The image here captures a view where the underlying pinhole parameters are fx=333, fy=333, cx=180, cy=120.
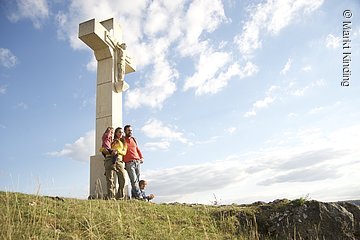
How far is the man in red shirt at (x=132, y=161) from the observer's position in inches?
291

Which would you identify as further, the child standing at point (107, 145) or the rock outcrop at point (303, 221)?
the child standing at point (107, 145)

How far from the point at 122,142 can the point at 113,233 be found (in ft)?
11.3

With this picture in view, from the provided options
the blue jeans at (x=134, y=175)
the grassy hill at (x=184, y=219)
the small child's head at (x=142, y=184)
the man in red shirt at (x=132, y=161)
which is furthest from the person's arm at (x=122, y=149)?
the grassy hill at (x=184, y=219)

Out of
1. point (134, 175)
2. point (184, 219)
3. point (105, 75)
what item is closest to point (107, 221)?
point (184, 219)

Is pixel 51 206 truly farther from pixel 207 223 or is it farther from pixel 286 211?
pixel 286 211

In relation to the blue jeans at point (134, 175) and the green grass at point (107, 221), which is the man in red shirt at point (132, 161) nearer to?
the blue jeans at point (134, 175)

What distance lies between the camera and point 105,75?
906cm

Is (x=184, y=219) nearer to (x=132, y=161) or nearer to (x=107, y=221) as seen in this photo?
(x=107, y=221)

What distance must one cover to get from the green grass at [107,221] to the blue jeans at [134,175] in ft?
5.29

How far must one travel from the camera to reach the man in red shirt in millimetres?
7383

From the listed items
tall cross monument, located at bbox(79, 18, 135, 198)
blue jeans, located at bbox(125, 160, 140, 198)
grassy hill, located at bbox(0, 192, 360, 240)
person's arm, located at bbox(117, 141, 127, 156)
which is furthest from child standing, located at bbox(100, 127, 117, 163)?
grassy hill, located at bbox(0, 192, 360, 240)

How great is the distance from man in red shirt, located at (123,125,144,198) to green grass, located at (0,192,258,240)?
164cm

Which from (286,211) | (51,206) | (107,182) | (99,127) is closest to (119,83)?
(99,127)

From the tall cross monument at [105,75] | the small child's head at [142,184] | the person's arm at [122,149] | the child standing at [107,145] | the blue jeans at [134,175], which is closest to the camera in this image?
the child standing at [107,145]
